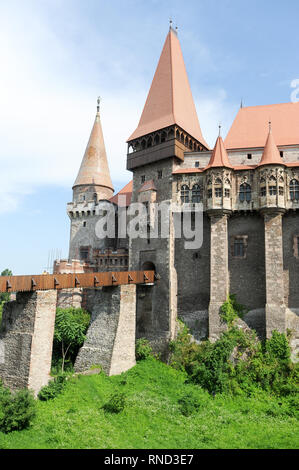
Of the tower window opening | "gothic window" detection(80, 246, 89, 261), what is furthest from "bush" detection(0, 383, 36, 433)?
"gothic window" detection(80, 246, 89, 261)

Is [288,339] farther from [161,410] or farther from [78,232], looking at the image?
[78,232]

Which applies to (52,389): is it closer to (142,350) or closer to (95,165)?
(142,350)

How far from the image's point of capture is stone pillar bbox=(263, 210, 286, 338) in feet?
78.1

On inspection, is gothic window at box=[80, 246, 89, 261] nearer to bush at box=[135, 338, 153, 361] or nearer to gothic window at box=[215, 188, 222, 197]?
bush at box=[135, 338, 153, 361]

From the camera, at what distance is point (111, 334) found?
76.9 ft

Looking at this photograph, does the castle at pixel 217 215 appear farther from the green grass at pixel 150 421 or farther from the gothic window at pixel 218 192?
the green grass at pixel 150 421

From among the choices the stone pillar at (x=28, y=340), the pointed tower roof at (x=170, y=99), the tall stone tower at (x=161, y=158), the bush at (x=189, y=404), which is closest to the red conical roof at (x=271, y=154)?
the tall stone tower at (x=161, y=158)

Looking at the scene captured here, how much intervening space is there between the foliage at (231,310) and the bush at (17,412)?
13.2 m

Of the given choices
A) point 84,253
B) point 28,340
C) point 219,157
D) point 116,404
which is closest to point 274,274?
point 219,157

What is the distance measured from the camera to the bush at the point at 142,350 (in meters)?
25.4

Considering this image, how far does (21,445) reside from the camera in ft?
47.5

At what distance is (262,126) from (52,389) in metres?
23.4
